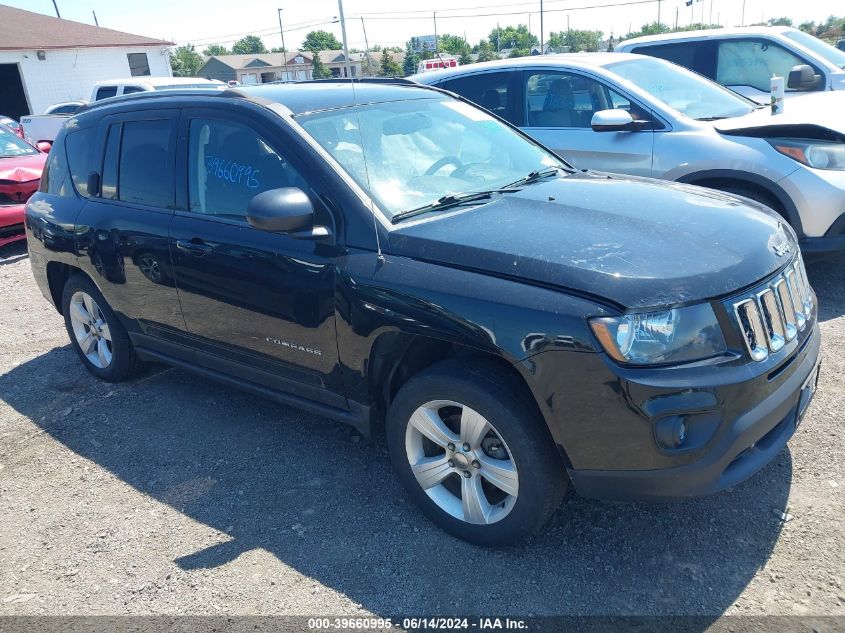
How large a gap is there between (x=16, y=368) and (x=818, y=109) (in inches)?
277

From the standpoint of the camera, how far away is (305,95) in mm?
3826

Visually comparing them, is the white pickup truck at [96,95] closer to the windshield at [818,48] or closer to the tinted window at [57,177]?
the tinted window at [57,177]

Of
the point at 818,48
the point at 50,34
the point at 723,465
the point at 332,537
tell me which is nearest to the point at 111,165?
the point at 332,537

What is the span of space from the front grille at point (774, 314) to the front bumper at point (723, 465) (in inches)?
5.2

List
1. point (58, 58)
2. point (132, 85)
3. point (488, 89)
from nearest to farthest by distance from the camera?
point (488, 89) < point (132, 85) < point (58, 58)

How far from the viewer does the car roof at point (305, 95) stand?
145 inches

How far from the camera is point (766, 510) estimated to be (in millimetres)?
3125

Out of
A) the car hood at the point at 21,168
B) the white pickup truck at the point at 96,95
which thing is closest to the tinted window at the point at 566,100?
the car hood at the point at 21,168

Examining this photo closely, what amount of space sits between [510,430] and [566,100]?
451 centimetres

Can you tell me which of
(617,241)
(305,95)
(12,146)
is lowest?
(12,146)

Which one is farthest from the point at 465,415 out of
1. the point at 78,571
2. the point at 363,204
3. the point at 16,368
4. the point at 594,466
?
the point at 16,368

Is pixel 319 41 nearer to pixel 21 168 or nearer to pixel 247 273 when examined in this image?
pixel 21 168

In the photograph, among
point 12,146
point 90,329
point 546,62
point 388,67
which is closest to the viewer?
point 90,329

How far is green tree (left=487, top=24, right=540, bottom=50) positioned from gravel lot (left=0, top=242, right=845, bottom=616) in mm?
90230
